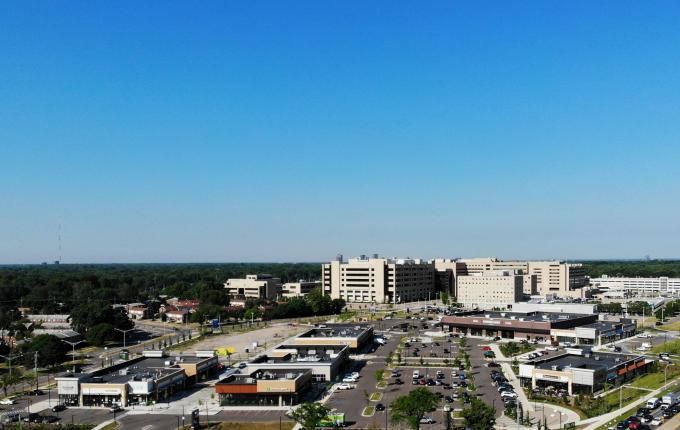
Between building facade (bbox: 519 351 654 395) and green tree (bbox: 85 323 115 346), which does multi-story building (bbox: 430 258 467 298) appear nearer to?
Result: green tree (bbox: 85 323 115 346)

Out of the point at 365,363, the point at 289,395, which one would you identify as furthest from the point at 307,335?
the point at 289,395

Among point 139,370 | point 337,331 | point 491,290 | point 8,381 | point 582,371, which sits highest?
point 491,290

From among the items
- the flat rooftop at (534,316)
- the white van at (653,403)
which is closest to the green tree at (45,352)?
the flat rooftop at (534,316)

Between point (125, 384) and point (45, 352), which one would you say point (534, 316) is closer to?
point (125, 384)

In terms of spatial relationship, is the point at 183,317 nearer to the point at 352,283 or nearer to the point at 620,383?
the point at 352,283

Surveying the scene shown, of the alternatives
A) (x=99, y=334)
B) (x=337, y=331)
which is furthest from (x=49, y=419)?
(x=99, y=334)
